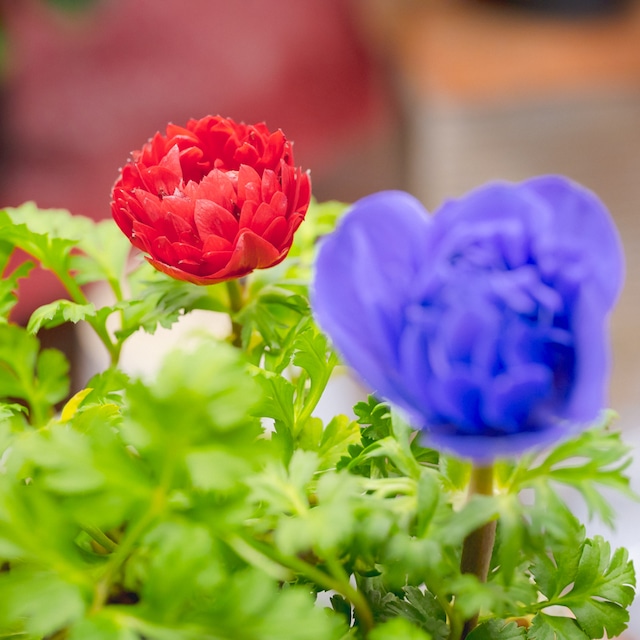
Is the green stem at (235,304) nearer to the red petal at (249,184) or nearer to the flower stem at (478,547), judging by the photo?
the red petal at (249,184)

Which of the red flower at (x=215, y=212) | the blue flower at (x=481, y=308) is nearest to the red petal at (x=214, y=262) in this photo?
the red flower at (x=215, y=212)

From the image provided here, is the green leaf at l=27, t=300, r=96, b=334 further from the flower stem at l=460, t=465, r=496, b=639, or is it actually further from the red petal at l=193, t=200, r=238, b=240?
the flower stem at l=460, t=465, r=496, b=639

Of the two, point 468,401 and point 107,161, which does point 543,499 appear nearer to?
point 468,401

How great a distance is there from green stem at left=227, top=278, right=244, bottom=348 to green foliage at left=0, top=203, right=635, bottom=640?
70 millimetres

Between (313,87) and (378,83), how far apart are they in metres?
0.25

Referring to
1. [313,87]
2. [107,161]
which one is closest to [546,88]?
[313,87]

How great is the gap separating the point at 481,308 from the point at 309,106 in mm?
1496

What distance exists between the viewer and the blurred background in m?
1.43

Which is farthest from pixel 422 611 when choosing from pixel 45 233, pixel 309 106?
pixel 309 106

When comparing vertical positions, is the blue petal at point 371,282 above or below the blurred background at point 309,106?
below

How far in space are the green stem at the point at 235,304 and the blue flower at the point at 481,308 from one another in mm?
168

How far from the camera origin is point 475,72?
9.43 ft

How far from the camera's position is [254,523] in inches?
13.4

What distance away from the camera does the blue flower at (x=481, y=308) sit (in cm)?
26
